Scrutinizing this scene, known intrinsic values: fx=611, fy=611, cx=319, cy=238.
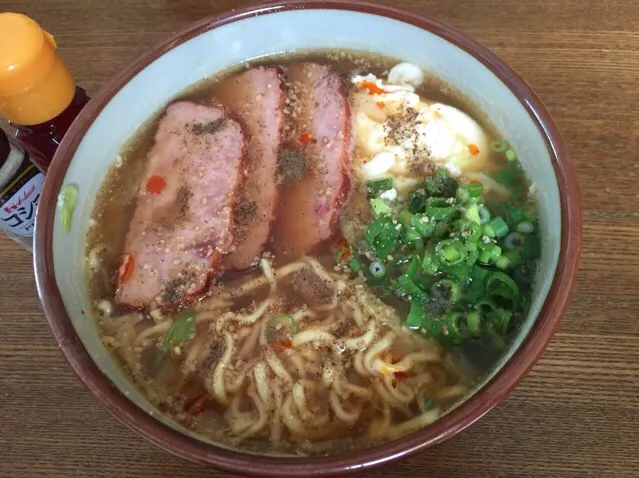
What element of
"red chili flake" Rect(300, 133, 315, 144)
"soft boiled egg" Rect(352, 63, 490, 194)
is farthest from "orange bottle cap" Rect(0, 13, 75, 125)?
"soft boiled egg" Rect(352, 63, 490, 194)

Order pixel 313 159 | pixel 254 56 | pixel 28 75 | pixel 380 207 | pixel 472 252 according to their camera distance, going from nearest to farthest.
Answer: pixel 28 75, pixel 472 252, pixel 380 207, pixel 313 159, pixel 254 56

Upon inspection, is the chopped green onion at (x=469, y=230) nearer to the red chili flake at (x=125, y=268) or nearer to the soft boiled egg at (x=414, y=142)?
the soft boiled egg at (x=414, y=142)

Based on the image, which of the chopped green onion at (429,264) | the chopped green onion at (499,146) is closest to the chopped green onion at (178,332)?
the chopped green onion at (429,264)

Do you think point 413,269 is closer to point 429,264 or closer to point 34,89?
point 429,264

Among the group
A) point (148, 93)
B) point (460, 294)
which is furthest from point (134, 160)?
point (460, 294)

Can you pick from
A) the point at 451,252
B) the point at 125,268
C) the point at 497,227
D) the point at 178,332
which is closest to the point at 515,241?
the point at 497,227

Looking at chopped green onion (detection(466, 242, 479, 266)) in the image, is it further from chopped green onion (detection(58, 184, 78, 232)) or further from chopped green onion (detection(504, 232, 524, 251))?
chopped green onion (detection(58, 184, 78, 232))
